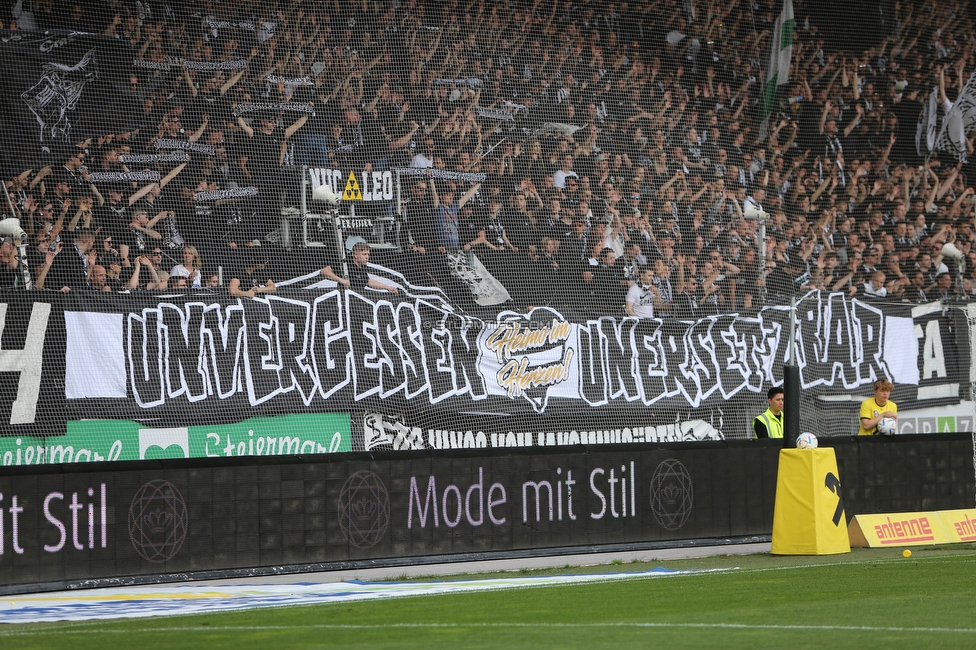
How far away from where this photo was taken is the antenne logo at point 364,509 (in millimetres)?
11680

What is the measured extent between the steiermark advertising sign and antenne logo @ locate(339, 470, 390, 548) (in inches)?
54.2

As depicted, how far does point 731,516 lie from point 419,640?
7.84 metres

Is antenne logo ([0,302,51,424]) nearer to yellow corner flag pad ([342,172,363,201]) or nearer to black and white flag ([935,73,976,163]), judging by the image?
yellow corner flag pad ([342,172,363,201])

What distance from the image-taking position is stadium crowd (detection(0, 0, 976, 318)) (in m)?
14.5

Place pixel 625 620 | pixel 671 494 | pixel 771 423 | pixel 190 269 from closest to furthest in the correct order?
1. pixel 625 620
2. pixel 671 494
3. pixel 190 269
4. pixel 771 423

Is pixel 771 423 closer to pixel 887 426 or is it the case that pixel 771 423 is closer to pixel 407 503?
pixel 887 426

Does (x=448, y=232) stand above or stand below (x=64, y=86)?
below

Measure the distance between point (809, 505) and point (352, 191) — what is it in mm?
7033

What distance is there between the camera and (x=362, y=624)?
7348 millimetres

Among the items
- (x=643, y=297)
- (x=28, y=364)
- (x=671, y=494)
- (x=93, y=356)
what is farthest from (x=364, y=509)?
(x=643, y=297)

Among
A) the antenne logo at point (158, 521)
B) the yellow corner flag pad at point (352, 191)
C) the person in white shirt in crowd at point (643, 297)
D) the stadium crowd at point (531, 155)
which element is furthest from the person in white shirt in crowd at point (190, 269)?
the person in white shirt in crowd at point (643, 297)

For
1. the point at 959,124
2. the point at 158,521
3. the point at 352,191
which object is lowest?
the point at 158,521

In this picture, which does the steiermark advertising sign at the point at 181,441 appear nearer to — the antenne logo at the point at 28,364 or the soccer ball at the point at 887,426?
the antenne logo at the point at 28,364

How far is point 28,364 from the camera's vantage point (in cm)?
1177
